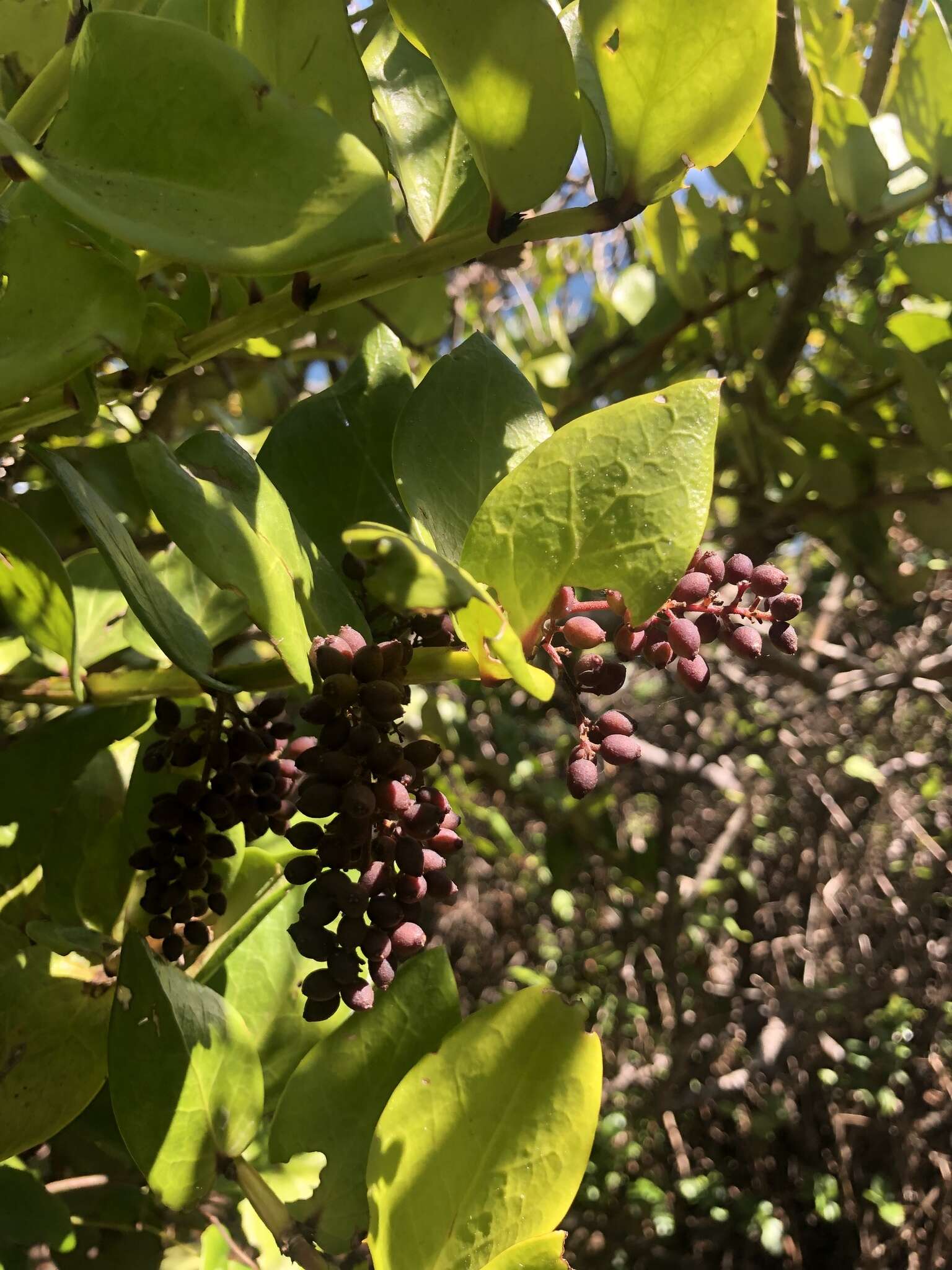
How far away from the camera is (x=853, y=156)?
1031 millimetres

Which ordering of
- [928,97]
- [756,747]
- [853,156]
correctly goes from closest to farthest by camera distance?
1. [928,97]
2. [853,156]
3. [756,747]

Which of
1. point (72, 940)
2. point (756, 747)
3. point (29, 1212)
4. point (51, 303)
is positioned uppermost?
point (51, 303)

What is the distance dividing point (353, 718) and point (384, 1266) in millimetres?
320

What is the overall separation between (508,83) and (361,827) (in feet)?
1.23

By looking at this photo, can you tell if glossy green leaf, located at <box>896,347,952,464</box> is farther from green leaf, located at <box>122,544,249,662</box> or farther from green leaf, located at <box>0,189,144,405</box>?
green leaf, located at <box>0,189,144,405</box>

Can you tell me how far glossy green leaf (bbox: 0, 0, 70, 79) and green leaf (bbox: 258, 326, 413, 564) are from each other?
1.03 ft

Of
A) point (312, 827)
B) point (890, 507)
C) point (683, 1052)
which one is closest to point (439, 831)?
point (312, 827)

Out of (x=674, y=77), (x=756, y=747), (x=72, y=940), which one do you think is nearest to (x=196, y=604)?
(x=72, y=940)

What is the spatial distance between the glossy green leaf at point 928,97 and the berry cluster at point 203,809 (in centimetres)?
81

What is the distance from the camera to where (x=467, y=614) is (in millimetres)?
404

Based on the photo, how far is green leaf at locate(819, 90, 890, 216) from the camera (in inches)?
40.2

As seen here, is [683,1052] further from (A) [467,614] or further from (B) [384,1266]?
(A) [467,614]

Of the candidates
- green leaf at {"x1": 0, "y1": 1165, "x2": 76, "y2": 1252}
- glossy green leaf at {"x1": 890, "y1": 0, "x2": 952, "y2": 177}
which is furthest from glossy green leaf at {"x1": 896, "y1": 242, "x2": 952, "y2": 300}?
green leaf at {"x1": 0, "y1": 1165, "x2": 76, "y2": 1252}

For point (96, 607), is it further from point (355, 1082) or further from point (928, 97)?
point (928, 97)
